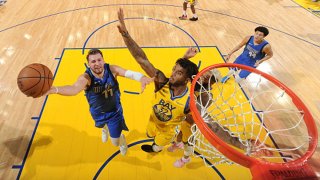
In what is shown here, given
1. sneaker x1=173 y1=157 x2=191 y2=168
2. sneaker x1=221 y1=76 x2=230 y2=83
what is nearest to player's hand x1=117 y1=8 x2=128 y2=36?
sneaker x1=173 y1=157 x2=191 y2=168

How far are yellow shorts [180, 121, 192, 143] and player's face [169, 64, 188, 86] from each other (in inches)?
27.6

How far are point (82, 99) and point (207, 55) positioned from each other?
3.40m

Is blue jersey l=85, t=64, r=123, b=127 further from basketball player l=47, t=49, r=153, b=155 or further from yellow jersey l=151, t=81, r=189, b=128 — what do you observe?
yellow jersey l=151, t=81, r=189, b=128

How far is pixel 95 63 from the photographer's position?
10.5 feet

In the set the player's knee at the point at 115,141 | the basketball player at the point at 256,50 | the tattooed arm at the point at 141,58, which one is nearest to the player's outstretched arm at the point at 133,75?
the tattooed arm at the point at 141,58

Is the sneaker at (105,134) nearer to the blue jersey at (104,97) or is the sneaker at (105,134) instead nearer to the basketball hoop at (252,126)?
the blue jersey at (104,97)

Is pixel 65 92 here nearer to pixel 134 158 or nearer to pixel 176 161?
pixel 134 158

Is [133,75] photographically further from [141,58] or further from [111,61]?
[111,61]

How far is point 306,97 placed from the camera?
564 centimetres

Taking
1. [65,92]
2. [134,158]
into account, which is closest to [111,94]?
[65,92]

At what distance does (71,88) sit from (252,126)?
2910 mm

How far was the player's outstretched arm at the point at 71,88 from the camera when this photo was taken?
292 cm

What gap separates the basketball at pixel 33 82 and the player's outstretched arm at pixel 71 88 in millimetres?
191

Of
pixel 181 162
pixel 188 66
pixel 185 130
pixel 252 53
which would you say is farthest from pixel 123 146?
pixel 252 53
